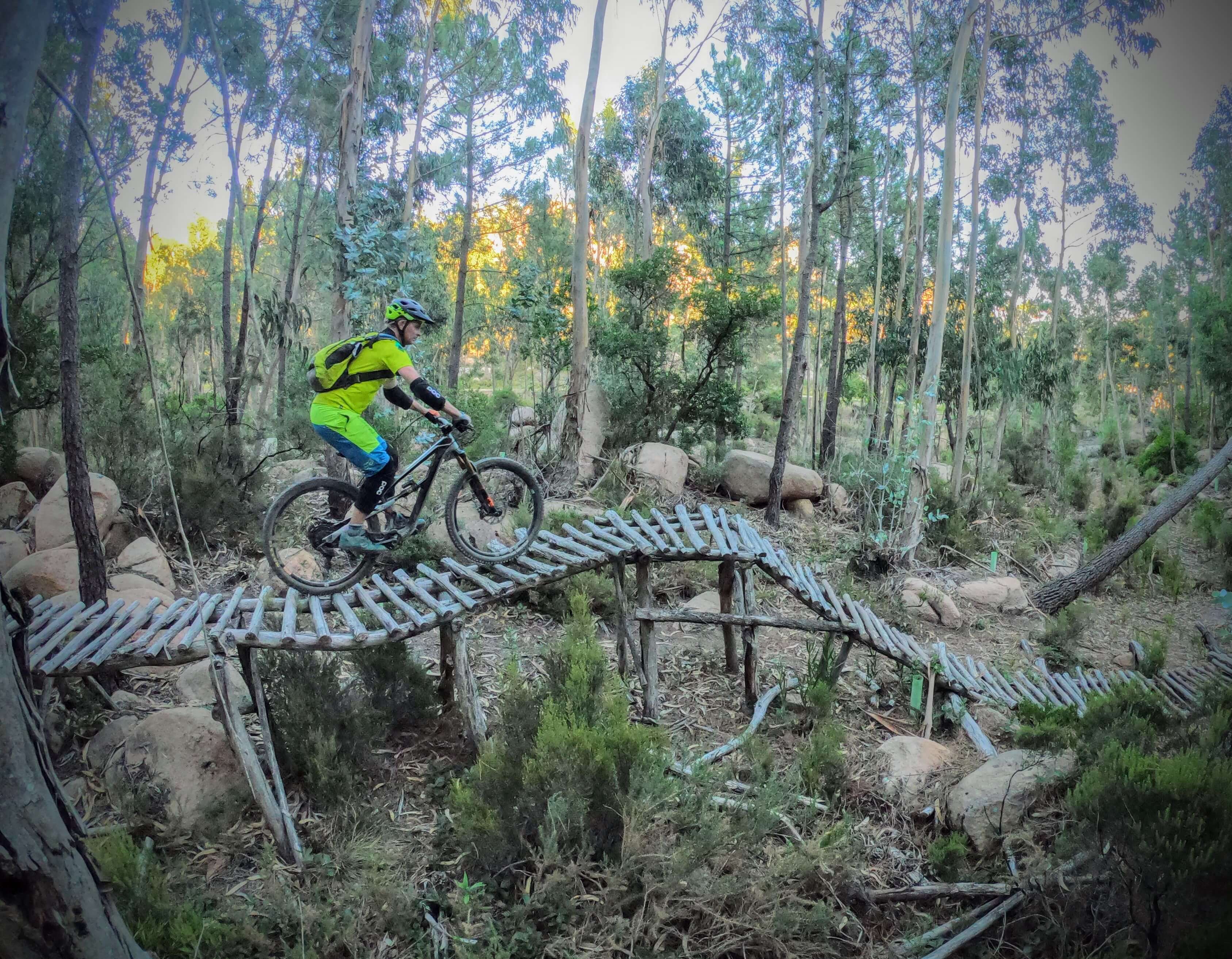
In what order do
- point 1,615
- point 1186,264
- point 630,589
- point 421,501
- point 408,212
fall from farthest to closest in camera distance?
point 1186,264, point 408,212, point 630,589, point 421,501, point 1,615

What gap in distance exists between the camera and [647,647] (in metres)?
5.23

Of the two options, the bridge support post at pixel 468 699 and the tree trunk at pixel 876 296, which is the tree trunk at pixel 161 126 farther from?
the tree trunk at pixel 876 296

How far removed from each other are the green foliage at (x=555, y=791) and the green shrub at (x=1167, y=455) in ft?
66.3

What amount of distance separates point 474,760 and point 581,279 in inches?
→ 313

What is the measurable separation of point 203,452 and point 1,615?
7.48 m

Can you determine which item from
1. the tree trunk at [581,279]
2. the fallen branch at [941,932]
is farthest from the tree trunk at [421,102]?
the fallen branch at [941,932]

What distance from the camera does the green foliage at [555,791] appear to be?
3.22 metres

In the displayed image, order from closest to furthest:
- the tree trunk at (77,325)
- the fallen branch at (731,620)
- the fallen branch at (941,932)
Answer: the tree trunk at (77,325) → the fallen branch at (941,932) → the fallen branch at (731,620)

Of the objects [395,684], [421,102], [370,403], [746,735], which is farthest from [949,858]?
[421,102]

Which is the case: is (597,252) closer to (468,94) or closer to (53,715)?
(468,94)

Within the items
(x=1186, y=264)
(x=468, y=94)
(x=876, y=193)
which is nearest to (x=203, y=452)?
(x=468, y=94)

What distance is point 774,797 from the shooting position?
3535 mm

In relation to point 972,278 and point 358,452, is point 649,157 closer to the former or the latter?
point 972,278

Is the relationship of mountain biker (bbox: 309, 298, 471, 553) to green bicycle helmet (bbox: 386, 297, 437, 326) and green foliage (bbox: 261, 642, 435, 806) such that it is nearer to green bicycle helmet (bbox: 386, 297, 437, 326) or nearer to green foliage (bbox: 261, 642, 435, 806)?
green bicycle helmet (bbox: 386, 297, 437, 326)
